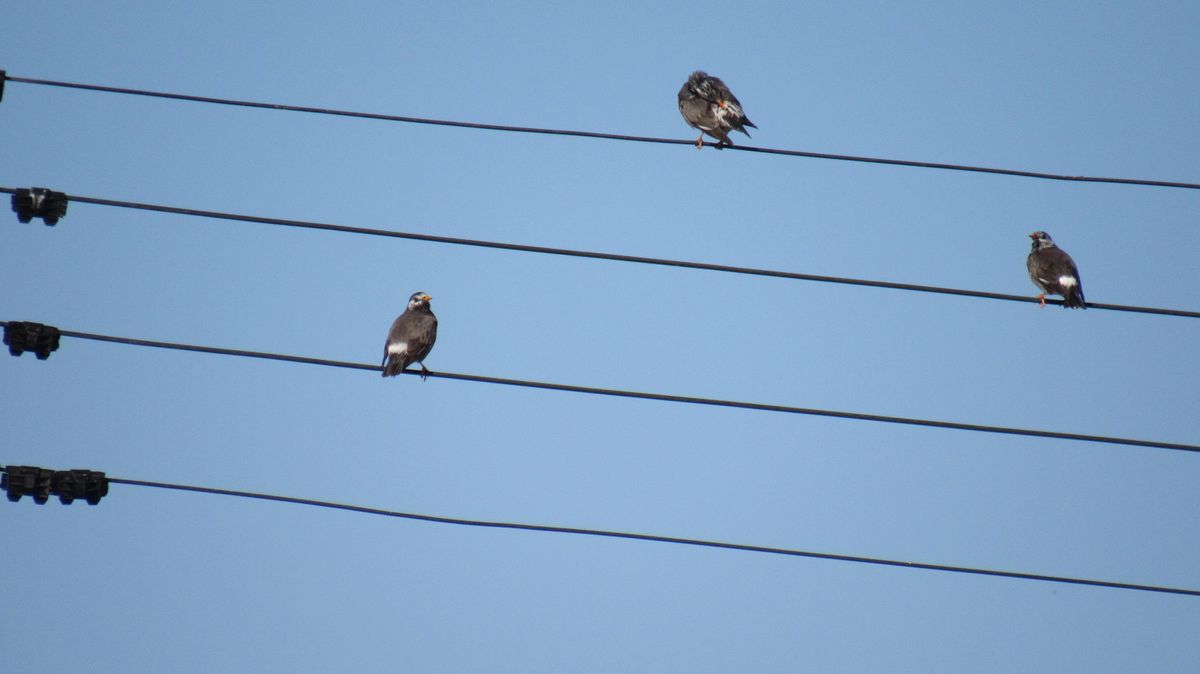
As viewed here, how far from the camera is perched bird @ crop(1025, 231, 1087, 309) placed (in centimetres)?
1672

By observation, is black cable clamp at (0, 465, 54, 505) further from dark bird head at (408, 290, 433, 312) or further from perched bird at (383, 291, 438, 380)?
dark bird head at (408, 290, 433, 312)

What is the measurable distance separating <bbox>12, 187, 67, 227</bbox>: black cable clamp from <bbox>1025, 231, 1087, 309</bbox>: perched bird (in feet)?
35.2

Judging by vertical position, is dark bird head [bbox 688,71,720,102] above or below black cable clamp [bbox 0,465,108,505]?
above

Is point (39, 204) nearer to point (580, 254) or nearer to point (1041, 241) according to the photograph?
point (580, 254)

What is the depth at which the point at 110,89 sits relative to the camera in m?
11.5

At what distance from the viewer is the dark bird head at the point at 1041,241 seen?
18.8 meters

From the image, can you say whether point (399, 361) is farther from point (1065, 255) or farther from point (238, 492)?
point (1065, 255)

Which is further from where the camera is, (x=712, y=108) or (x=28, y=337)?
(x=712, y=108)

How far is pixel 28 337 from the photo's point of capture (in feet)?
37.6

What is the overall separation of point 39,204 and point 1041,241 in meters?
13.4

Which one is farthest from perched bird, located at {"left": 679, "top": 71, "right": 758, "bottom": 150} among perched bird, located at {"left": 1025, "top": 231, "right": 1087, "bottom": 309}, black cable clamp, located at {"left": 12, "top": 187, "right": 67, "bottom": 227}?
black cable clamp, located at {"left": 12, "top": 187, "right": 67, "bottom": 227}

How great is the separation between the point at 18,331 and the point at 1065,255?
12549mm

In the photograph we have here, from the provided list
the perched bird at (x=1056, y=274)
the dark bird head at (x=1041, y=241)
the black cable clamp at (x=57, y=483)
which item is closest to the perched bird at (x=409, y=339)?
the black cable clamp at (x=57, y=483)

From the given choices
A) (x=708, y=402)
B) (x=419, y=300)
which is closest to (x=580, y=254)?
(x=708, y=402)
